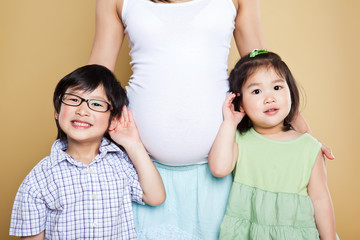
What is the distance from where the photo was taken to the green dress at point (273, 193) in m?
1.29

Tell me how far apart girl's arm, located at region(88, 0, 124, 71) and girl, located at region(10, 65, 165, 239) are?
0.32 ft

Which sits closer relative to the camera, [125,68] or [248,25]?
[248,25]

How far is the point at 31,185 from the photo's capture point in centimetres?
123

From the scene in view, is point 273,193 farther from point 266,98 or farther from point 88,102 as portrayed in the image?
point 88,102

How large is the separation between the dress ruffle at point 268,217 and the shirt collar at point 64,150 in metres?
0.48

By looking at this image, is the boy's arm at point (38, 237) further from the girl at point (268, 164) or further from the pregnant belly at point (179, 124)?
the girl at point (268, 164)

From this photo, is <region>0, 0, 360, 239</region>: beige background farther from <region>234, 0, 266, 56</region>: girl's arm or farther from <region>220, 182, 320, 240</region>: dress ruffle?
<region>220, 182, 320, 240</region>: dress ruffle

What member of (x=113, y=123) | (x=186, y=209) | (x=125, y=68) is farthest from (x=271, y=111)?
(x=125, y=68)

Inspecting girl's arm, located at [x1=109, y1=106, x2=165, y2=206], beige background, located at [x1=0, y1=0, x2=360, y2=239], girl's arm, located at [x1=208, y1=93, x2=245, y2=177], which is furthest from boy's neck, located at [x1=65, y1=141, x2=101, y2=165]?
beige background, located at [x1=0, y1=0, x2=360, y2=239]

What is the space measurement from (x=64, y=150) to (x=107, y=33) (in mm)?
488

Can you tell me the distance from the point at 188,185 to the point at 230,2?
692 mm

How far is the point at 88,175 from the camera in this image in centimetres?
131

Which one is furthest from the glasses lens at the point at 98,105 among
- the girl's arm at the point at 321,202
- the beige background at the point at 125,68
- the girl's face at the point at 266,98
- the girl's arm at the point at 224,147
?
the beige background at the point at 125,68

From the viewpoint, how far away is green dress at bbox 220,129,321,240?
4.23ft
